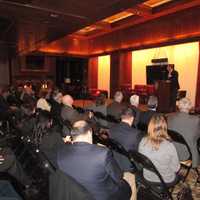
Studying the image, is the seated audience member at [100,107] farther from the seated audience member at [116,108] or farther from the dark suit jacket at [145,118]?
the dark suit jacket at [145,118]

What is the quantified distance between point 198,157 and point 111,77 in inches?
482

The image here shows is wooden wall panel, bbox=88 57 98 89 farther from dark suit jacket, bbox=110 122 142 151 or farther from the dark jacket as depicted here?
the dark jacket

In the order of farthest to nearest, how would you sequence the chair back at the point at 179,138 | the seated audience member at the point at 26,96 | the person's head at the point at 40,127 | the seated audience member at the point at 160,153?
1. the seated audience member at the point at 26,96
2. the person's head at the point at 40,127
3. the chair back at the point at 179,138
4. the seated audience member at the point at 160,153

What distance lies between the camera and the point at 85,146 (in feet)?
6.24

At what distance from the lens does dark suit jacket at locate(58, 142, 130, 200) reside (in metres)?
1.84

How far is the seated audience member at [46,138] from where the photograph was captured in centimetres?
302

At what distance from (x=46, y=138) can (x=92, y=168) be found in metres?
1.60

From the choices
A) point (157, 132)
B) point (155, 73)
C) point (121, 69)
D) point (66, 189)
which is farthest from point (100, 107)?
point (121, 69)

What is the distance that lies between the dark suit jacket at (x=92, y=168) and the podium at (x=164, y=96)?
7174 mm

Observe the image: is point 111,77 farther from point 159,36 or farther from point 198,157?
point 198,157

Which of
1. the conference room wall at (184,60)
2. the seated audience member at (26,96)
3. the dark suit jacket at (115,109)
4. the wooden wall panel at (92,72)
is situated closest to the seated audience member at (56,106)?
the seated audience member at (26,96)

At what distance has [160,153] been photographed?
8.10 ft

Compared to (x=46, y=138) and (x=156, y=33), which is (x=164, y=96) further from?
(x=46, y=138)

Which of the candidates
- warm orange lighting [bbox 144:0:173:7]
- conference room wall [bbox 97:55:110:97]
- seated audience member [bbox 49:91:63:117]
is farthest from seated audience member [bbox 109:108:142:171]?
conference room wall [bbox 97:55:110:97]
